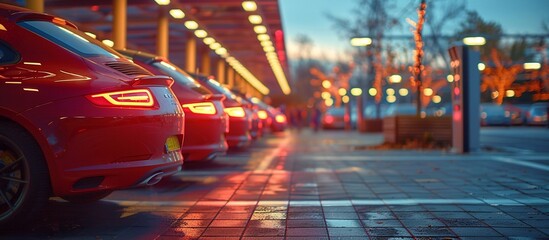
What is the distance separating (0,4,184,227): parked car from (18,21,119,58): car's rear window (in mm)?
16

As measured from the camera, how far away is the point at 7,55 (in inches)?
182

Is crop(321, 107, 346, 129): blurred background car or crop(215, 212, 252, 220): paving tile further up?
crop(321, 107, 346, 129): blurred background car

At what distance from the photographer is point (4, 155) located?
4500 millimetres

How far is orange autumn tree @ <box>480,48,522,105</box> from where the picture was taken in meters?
25.9

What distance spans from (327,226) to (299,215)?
565 mm

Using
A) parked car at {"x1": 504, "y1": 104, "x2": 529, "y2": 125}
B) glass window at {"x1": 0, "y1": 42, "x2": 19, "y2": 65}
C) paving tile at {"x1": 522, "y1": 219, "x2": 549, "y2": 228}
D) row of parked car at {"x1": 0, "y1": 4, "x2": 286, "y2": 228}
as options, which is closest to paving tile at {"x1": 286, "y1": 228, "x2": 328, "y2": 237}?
row of parked car at {"x1": 0, "y1": 4, "x2": 286, "y2": 228}

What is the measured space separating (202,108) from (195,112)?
159mm

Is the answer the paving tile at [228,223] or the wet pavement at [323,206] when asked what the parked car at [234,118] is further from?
the paving tile at [228,223]

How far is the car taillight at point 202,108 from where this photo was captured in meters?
7.64

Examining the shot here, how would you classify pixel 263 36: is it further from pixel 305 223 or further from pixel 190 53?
pixel 305 223

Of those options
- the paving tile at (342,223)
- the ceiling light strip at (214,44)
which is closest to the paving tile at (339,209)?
the paving tile at (342,223)

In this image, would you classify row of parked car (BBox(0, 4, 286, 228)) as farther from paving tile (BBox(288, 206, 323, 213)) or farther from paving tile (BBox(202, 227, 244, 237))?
paving tile (BBox(288, 206, 323, 213))

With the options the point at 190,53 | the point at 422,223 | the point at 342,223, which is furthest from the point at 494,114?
the point at 342,223

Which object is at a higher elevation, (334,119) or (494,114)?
(494,114)
